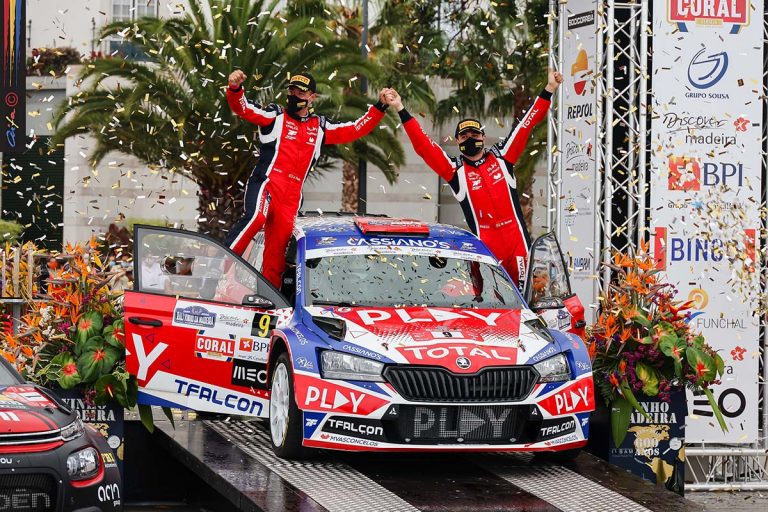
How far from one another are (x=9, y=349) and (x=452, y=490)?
343 centimetres

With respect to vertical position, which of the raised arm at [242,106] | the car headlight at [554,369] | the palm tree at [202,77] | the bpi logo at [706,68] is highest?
the palm tree at [202,77]

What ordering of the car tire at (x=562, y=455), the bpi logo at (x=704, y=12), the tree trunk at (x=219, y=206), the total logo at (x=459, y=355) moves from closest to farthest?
the total logo at (x=459, y=355)
the car tire at (x=562, y=455)
the bpi logo at (x=704, y=12)
the tree trunk at (x=219, y=206)

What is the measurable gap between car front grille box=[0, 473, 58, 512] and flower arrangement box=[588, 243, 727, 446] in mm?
3961

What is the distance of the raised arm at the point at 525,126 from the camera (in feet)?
34.9

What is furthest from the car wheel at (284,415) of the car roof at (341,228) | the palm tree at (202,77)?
the palm tree at (202,77)

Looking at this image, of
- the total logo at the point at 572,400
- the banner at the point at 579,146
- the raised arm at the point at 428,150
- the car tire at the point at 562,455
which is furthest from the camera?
the banner at the point at 579,146

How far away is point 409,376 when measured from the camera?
7.78 m

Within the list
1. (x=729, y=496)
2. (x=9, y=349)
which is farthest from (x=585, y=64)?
(x=9, y=349)

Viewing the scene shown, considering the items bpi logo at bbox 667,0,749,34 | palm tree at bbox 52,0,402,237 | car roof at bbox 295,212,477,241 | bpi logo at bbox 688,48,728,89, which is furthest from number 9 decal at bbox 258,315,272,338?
palm tree at bbox 52,0,402,237

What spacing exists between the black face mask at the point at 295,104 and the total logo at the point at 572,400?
3610 millimetres

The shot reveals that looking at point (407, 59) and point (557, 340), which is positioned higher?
point (407, 59)

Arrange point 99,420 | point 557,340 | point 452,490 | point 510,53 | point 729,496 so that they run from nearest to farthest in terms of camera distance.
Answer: point 452,490 < point 557,340 < point 99,420 < point 729,496 < point 510,53

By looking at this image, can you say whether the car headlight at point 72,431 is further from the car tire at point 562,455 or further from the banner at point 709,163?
the banner at point 709,163

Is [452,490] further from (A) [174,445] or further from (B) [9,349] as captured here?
(B) [9,349]
